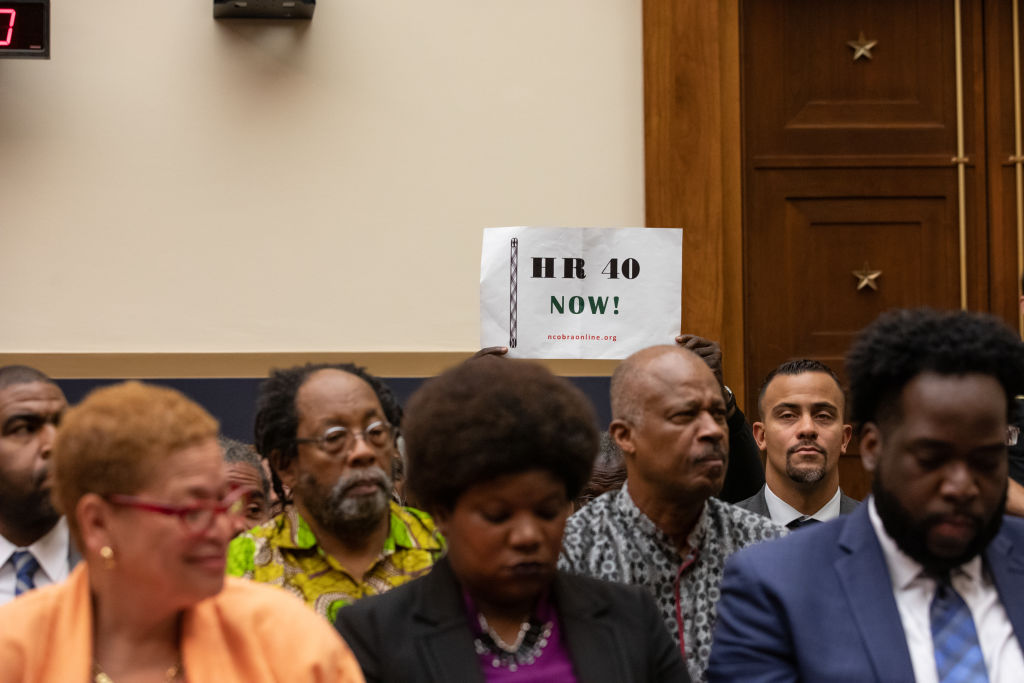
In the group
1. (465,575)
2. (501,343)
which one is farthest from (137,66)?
(465,575)

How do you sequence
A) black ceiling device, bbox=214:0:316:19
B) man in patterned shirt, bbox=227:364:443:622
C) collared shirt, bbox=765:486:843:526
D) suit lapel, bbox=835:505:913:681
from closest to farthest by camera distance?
suit lapel, bbox=835:505:913:681, man in patterned shirt, bbox=227:364:443:622, collared shirt, bbox=765:486:843:526, black ceiling device, bbox=214:0:316:19

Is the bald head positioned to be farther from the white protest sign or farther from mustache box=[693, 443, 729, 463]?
the white protest sign

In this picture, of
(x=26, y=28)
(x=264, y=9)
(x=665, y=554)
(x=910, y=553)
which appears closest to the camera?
(x=910, y=553)

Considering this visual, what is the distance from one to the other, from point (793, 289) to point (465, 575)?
11.5 ft

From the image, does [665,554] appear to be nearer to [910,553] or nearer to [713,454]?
[713,454]

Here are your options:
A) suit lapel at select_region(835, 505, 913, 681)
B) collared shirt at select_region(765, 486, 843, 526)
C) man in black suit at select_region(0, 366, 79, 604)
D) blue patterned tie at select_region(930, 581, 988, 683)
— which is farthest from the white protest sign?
blue patterned tie at select_region(930, 581, 988, 683)

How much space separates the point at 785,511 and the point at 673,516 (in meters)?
0.97

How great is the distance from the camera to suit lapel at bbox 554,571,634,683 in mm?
2387

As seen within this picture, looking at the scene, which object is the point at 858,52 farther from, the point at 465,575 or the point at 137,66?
the point at 465,575

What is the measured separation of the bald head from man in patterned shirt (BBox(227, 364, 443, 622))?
636 millimetres

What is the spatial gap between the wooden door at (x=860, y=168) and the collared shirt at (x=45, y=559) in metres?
3.15

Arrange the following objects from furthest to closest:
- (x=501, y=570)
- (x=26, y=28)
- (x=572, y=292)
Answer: (x=26, y=28)
(x=572, y=292)
(x=501, y=570)

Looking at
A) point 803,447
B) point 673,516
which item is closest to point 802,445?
point 803,447

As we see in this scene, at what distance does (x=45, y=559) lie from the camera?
11.0 ft
